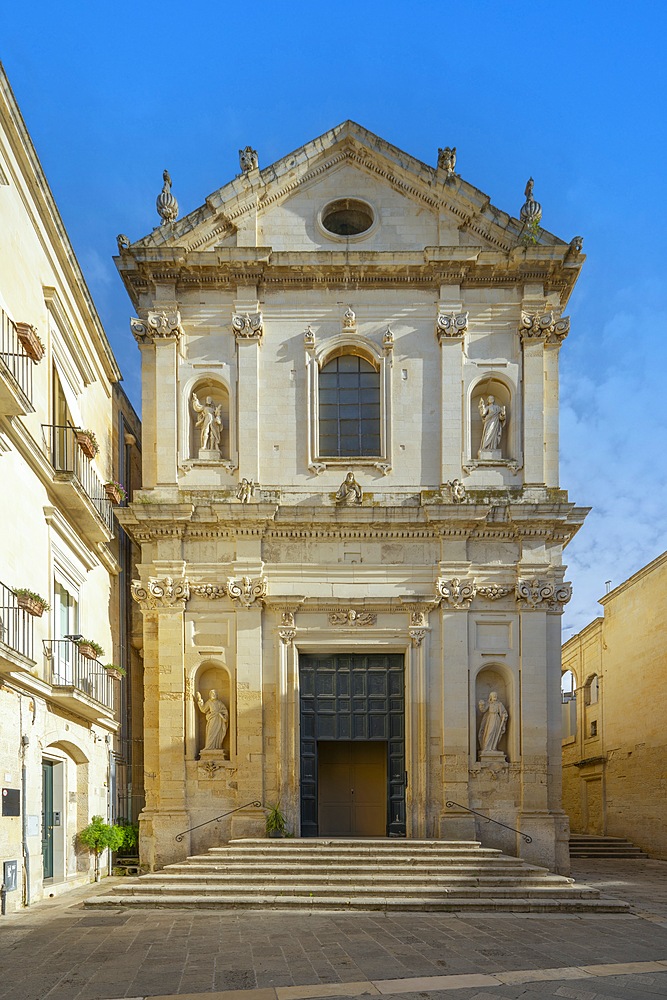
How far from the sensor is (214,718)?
20.4 meters

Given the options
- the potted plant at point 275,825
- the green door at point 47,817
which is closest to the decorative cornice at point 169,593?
the green door at point 47,817

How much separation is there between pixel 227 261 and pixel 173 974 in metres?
15.0

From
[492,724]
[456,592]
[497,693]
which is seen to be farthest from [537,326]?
[492,724]

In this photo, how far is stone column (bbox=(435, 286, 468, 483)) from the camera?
2123 centimetres

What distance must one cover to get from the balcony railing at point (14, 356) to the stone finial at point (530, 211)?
38.3 feet

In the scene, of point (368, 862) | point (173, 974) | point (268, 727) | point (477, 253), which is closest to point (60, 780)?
point (268, 727)

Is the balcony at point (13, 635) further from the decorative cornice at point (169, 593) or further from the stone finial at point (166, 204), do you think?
the stone finial at point (166, 204)

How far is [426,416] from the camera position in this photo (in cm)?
2158

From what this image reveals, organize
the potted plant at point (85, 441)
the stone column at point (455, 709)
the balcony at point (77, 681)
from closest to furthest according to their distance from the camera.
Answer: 1. the balcony at point (77, 681)
2. the potted plant at point (85, 441)
3. the stone column at point (455, 709)

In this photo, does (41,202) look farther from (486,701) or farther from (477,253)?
(486,701)

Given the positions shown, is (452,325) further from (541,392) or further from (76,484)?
(76,484)

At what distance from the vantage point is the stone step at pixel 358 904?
15.9 metres

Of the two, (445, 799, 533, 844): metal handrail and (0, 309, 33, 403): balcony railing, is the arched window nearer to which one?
(0, 309, 33, 403): balcony railing

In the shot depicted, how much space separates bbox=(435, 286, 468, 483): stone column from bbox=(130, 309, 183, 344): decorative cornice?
583cm
